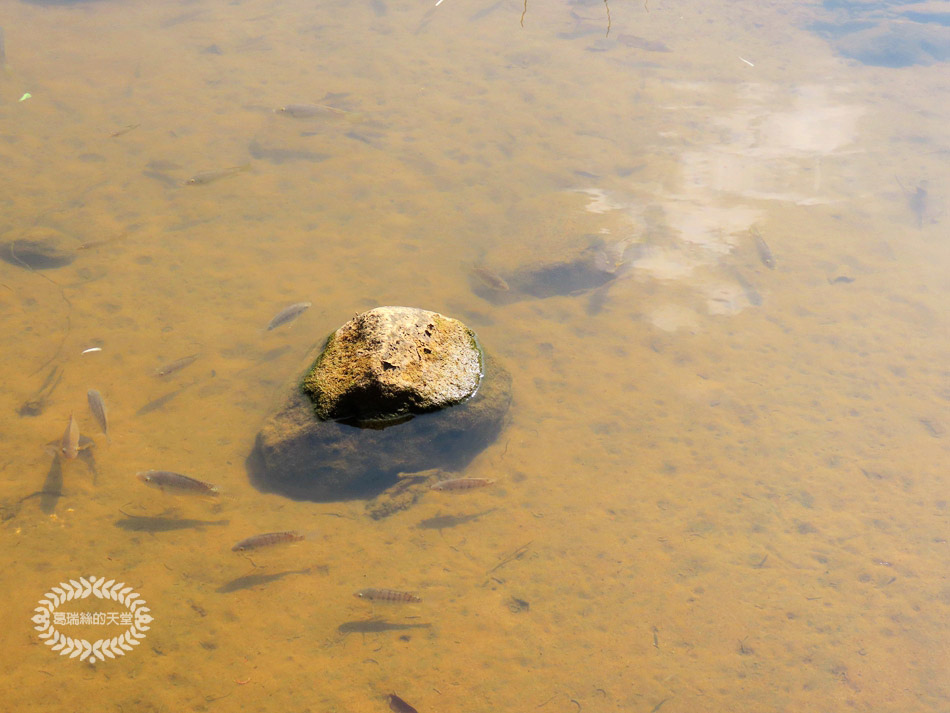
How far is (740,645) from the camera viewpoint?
4199 millimetres

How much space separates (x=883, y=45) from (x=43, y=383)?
15.3 m

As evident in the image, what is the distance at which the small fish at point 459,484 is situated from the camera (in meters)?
4.66

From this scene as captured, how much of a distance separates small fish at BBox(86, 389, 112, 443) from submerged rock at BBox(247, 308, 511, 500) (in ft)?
3.72

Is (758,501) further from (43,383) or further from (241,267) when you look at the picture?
(43,383)

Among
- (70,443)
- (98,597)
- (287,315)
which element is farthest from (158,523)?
(287,315)

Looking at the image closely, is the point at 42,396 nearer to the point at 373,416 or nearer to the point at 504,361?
the point at 373,416

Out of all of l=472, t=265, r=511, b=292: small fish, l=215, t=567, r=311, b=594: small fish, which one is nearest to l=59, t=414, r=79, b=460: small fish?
l=215, t=567, r=311, b=594: small fish

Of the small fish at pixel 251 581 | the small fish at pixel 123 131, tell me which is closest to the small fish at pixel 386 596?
the small fish at pixel 251 581

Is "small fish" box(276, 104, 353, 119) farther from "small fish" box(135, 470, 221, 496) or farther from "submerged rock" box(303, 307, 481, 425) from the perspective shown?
"small fish" box(135, 470, 221, 496)

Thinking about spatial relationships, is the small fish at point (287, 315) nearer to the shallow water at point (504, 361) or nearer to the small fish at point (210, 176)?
the shallow water at point (504, 361)

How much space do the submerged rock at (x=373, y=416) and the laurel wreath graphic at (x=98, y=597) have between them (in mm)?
1070

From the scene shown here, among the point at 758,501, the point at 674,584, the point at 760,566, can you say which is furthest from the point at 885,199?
the point at 674,584

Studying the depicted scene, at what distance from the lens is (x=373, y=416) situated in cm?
474

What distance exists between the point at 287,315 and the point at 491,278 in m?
2.13
